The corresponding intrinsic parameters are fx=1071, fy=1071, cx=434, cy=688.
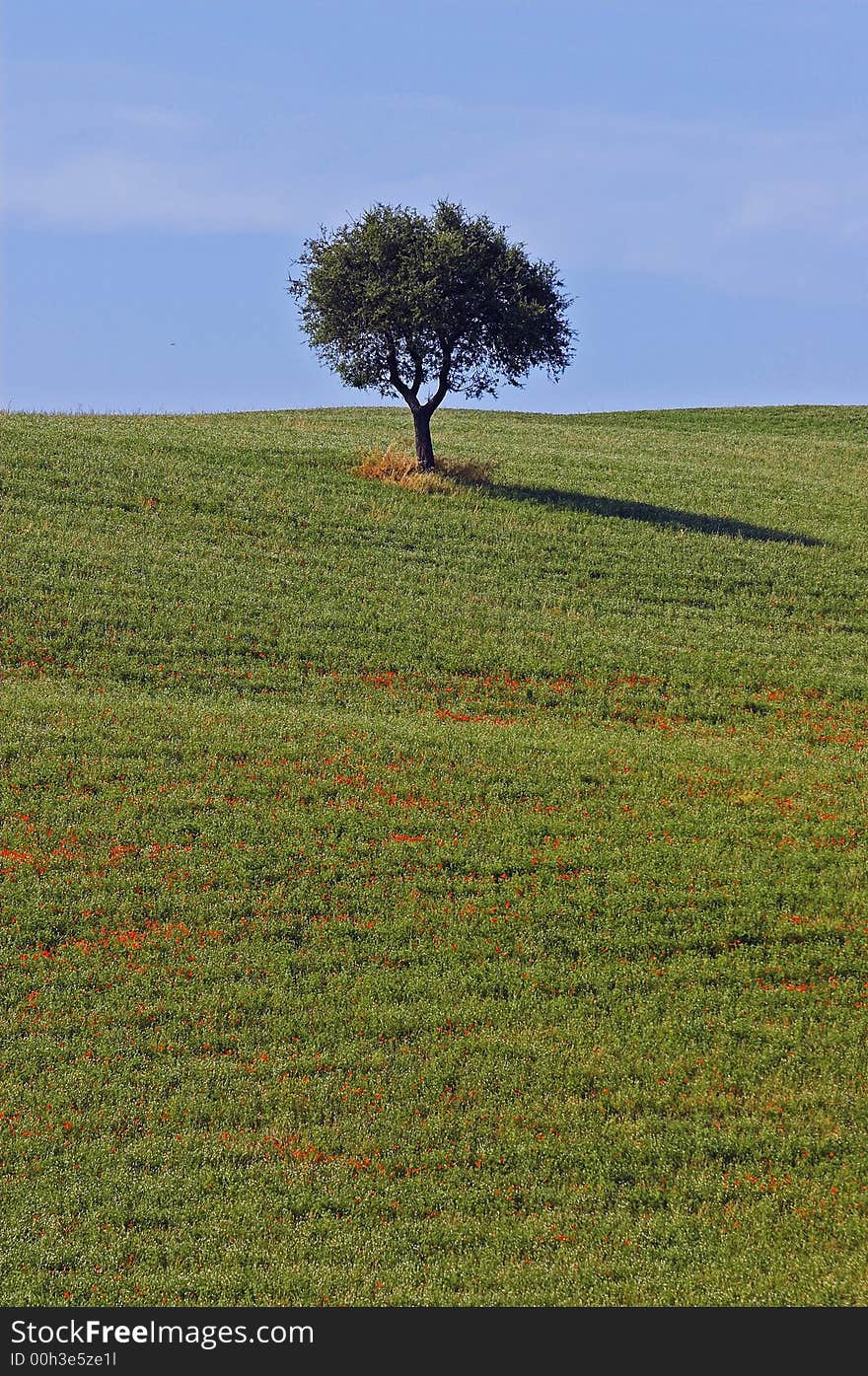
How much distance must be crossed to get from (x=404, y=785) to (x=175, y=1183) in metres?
9.88

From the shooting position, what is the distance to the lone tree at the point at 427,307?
137ft

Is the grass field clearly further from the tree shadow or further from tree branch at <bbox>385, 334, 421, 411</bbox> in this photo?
tree branch at <bbox>385, 334, 421, 411</bbox>

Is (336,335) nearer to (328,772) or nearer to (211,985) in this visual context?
(328,772)

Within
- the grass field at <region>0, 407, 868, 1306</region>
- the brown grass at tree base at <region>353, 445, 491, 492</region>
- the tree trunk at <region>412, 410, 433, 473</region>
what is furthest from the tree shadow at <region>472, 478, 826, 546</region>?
the grass field at <region>0, 407, 868, 1306</region>

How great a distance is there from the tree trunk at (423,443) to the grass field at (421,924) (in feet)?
31.8

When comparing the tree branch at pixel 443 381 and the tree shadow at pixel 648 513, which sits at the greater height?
the tree branch at pixel 443 381

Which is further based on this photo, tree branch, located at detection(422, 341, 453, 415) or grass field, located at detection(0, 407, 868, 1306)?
tree branch, located at detection(422, 341, 453, 415)

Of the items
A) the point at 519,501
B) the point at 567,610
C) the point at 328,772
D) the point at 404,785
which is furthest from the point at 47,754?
the point at 519,501

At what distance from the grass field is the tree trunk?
31.8ft

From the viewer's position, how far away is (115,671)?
26.0m

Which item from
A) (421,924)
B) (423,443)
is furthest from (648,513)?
(421,924)

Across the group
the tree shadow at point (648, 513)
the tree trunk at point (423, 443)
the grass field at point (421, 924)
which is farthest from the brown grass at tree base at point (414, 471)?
the grass field at point (421, 924)

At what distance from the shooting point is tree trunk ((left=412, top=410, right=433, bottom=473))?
4391 cm

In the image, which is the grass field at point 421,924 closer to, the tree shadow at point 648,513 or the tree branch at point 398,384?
the tree shadow at point 648,513
